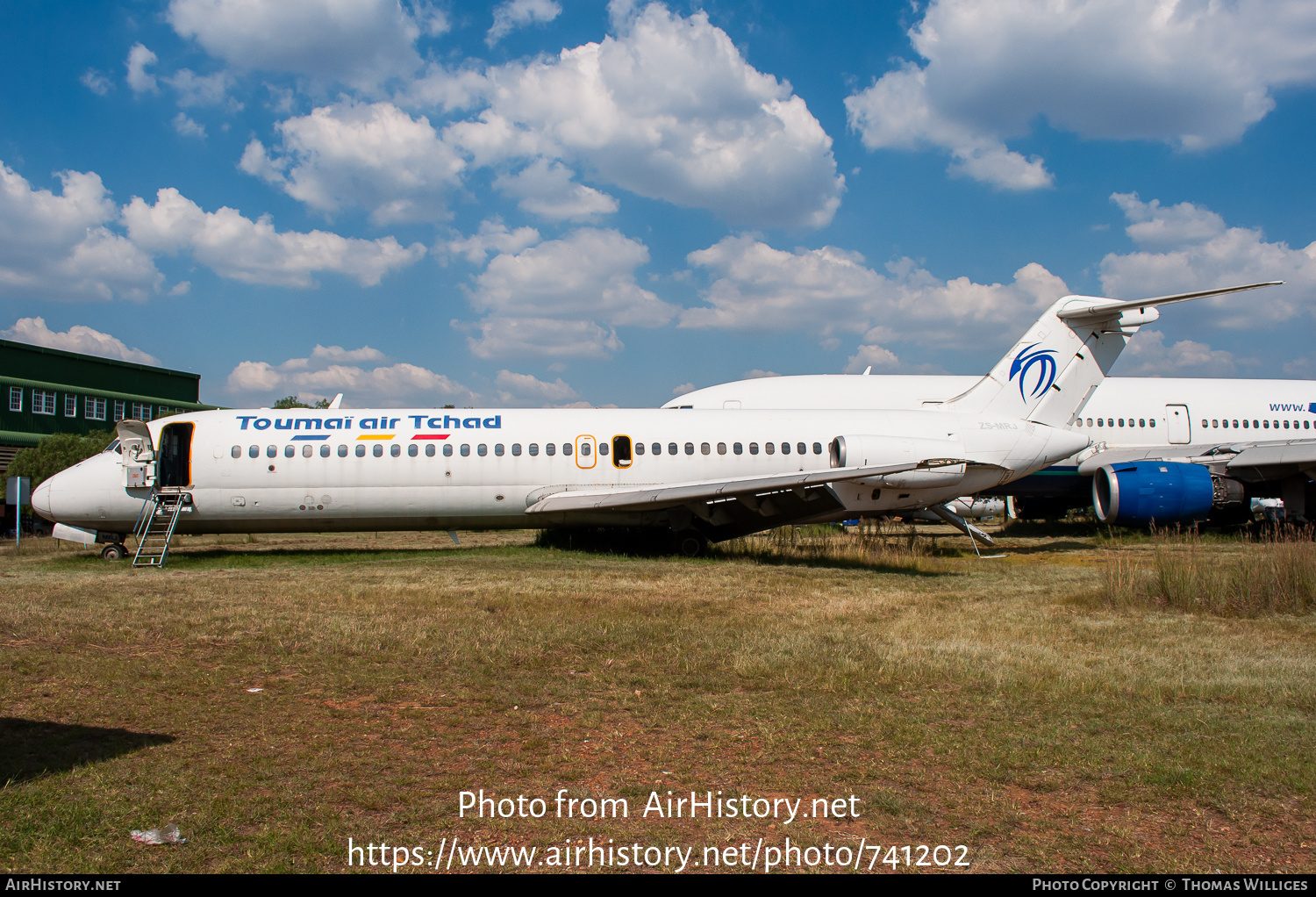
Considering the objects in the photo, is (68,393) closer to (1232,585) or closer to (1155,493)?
(1155,493)

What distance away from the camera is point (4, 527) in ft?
91.6

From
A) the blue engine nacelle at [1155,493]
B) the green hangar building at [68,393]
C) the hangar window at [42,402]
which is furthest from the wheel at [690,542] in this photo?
the hangar window at [42,402]

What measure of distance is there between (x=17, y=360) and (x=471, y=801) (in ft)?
179

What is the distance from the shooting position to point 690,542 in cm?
1698

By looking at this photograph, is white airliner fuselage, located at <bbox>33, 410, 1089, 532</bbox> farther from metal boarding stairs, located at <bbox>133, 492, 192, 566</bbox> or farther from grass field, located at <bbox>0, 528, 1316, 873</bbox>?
grass field, located at <bbox>0, 528, 1316, 873</bbox>

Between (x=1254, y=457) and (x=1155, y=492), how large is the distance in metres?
3.13

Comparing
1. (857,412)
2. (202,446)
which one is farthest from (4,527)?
(857,412)

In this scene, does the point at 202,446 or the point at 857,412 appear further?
the point at 857,412

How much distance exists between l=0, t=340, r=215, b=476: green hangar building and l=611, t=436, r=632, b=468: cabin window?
36.9 metres

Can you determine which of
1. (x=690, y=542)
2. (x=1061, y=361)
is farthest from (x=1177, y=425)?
(x=690, y=542)

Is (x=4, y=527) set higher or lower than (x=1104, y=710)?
higher

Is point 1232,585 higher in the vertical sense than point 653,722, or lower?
higher

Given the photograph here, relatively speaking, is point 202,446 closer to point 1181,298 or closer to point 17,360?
point 1181,298
